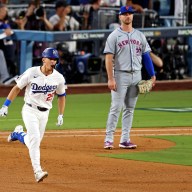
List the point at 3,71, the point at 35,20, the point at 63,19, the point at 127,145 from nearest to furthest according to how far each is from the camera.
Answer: the point at 127,145, the point at 3,71, the point at 63,19, the point at 35,20

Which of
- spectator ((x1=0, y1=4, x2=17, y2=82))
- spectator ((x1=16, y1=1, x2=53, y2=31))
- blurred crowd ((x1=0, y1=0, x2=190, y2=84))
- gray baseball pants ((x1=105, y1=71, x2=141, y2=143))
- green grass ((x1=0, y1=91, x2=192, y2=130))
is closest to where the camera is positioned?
gray baseball pants ((x1=105, y1=71, x2=141, y2=143))

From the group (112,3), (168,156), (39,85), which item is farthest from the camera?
(112,3)

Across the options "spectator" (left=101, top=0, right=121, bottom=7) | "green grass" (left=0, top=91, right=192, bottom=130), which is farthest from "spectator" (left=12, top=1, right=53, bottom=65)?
"spectator" (left=101, top=0, right=121, bottom=7)

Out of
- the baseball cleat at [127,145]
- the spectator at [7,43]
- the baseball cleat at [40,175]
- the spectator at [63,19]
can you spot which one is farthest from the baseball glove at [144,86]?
the spectator at [63,19]

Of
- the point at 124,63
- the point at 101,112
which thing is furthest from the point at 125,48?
the point at 101,112

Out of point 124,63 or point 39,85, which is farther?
point 124,63

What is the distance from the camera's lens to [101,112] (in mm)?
20578

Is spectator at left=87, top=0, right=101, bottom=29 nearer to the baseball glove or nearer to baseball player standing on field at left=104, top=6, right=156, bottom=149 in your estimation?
baseball player standing on field at left=104, top=6, right=156, bottom=149

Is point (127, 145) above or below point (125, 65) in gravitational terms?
below

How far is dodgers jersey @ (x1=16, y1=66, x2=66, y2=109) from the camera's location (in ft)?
39.1

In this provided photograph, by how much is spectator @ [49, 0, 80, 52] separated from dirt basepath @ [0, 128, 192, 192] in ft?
27.9

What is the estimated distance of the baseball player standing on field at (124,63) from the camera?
1405 cm

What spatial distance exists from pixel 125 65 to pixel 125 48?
0.84ft

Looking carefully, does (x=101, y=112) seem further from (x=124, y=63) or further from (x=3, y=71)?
(x=124, y=63)
